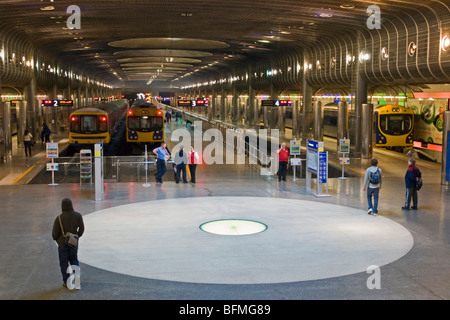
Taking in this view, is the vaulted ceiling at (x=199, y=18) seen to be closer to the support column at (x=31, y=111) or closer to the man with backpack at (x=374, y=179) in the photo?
the support column at (x=31, y=111)

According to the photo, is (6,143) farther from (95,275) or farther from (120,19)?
(95,275)

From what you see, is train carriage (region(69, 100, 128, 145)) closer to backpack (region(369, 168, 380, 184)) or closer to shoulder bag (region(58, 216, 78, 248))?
backpack (region(369, 168, 380, 184))

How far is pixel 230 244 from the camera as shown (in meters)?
11.0

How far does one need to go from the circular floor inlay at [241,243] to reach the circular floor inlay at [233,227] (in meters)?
0.21

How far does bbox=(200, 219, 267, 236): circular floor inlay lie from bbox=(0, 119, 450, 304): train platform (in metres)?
0.02

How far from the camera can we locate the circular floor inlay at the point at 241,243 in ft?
30.6

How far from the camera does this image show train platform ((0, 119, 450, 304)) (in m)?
8.43

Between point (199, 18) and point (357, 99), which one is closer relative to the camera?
point (199, 18)

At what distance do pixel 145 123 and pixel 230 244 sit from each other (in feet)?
82.6

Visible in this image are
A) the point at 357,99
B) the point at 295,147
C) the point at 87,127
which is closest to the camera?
the point at 295,147

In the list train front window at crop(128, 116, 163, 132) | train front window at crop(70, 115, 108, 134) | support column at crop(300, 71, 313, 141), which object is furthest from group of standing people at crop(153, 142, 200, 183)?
support column at crop(300, 71, 313, 141)

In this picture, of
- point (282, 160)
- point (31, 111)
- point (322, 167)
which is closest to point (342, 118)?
point (282, 160)

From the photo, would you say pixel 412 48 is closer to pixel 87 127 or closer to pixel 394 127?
pixel 394 127

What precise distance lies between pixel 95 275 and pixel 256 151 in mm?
16332
